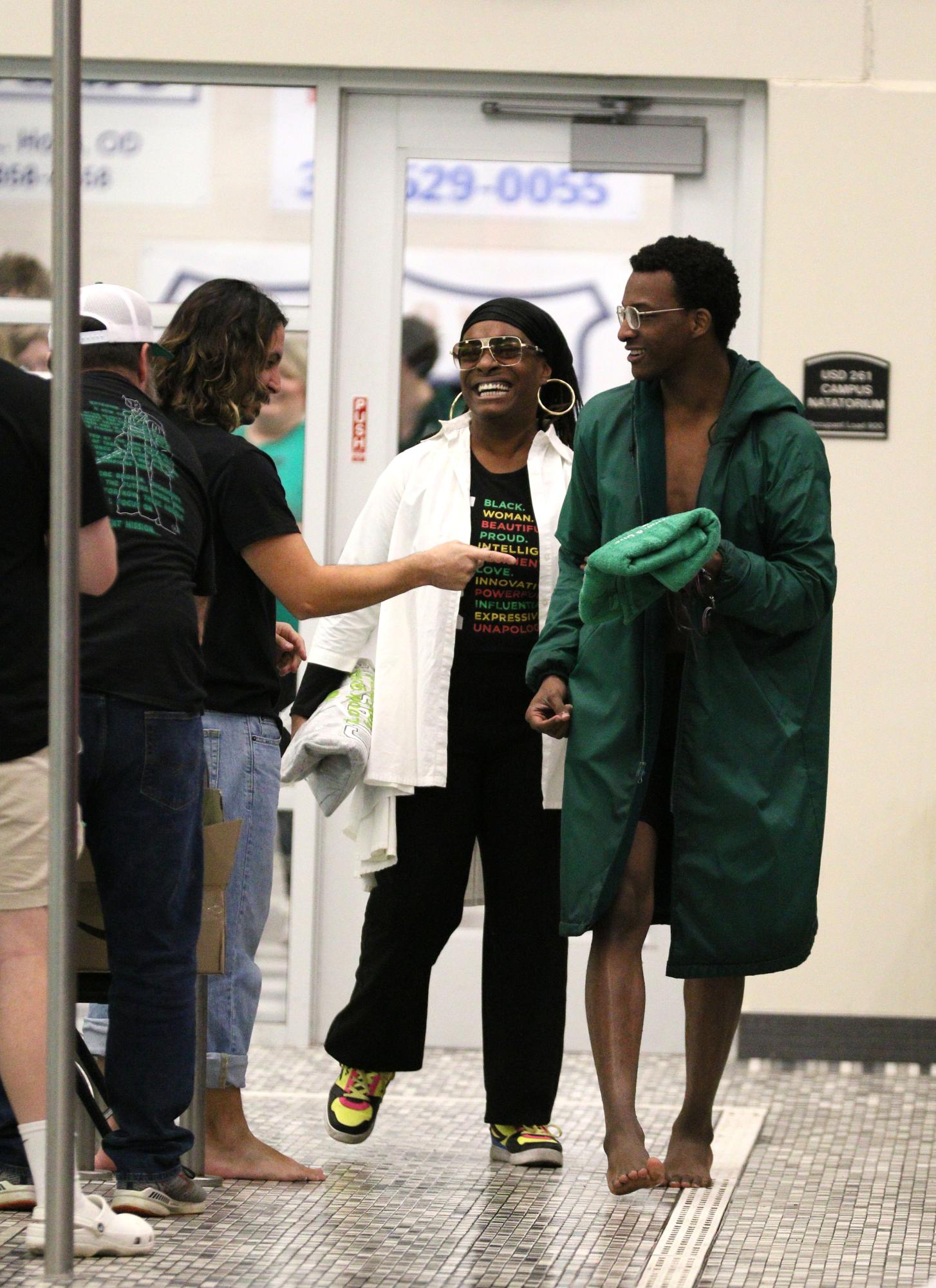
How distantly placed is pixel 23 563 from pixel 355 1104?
1690mm

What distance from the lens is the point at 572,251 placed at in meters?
5.94

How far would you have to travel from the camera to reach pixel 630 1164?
3.68 m

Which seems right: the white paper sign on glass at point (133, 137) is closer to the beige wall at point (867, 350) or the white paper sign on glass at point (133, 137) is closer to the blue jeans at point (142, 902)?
the beige wall at point (867, 350)

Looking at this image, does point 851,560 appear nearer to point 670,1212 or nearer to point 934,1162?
point 934,1162

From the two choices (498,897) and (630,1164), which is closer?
(630,1164)

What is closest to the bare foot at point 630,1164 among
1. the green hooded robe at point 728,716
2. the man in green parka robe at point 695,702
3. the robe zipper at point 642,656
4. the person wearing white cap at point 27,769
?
the man in green parka robe at point 695,702

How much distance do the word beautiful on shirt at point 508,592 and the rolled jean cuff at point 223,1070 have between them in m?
1.06

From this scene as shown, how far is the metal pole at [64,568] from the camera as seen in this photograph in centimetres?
269

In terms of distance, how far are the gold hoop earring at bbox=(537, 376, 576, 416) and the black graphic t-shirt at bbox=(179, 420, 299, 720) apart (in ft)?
2.61

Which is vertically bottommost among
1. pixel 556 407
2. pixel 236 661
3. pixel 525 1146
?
pixel 525 1146

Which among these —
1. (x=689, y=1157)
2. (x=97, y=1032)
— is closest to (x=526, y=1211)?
(x=689, y=1157)

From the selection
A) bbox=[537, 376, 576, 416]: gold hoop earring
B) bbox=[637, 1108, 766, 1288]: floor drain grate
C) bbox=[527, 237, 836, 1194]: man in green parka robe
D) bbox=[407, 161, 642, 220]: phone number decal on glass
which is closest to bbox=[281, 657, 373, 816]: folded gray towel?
bbox=[527, 237, 836, 1194]: man in green parka robe

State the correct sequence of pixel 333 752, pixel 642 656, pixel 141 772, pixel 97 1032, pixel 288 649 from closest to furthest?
pixel 141 772 → pixel 642 656 → pixel 97 1032 → pixel 333 752 → pixel 288 649

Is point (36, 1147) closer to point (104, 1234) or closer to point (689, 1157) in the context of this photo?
point (104, 1234)
